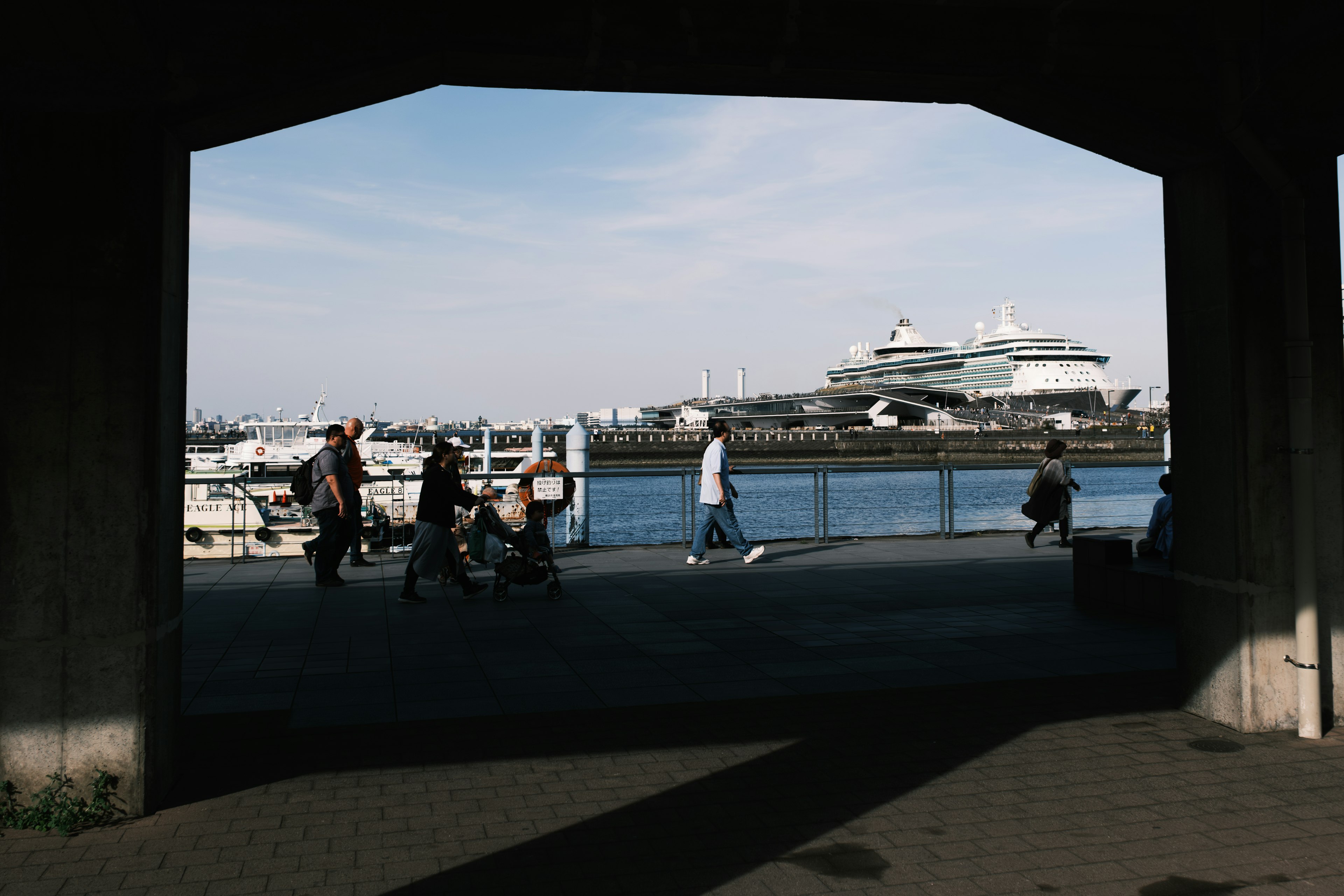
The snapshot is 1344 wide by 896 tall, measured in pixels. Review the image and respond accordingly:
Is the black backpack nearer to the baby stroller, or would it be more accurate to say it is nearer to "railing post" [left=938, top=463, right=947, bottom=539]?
the baby stroller

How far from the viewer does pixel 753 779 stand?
4.19 meters

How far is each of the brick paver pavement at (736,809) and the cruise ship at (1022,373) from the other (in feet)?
334

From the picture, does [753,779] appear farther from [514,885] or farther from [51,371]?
[51,371]

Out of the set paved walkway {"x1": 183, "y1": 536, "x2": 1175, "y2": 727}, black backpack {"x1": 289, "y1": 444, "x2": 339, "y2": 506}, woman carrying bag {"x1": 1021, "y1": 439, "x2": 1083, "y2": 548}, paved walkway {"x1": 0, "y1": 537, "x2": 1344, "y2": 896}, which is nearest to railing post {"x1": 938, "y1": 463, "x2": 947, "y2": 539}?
woman carrying bag {"x1": 1021, "y1": 439, "x2": 1083, "y2": 548}

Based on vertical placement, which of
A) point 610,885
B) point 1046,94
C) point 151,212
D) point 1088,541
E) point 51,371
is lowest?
point 610,885

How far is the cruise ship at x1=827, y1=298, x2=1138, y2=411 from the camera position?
101m

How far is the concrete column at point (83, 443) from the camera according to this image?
3.62 meters

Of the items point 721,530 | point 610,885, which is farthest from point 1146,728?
point 721,530

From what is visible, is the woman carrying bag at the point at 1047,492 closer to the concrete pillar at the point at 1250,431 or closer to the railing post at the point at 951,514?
the railing post at the point at 951,514

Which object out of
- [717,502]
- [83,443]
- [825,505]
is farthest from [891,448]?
[83,443]

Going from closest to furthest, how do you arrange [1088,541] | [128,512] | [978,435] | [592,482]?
[128,512] → [1088,541] → [592,482] → [978,435]

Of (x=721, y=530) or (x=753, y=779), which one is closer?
(x=753, y=779)

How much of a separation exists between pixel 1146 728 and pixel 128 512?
15.2 ft

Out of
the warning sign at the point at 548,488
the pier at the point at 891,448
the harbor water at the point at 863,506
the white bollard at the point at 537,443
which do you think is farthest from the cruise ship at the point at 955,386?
the warning sign at the point at 548,488
